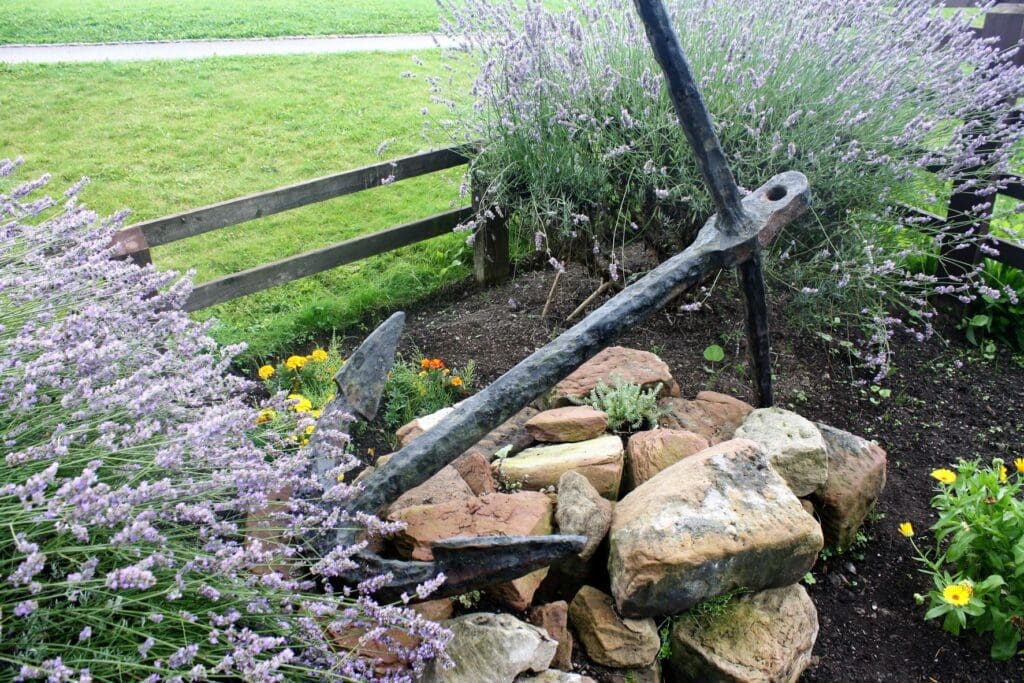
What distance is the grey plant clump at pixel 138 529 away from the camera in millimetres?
1385

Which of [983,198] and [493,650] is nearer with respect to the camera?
[493,650]

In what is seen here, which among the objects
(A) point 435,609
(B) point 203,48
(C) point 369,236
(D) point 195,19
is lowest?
(A) point 435,609

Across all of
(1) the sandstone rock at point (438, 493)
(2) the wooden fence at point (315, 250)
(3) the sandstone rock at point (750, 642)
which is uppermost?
(2) the wooden fence at point (315, 250)

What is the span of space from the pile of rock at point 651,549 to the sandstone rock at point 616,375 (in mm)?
489

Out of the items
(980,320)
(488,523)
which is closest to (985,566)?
(488,523)

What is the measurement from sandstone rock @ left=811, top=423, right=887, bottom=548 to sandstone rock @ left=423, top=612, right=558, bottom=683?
1195 mm

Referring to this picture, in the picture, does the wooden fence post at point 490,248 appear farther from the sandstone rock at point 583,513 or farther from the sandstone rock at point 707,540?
the sandstone rock at point 707,540

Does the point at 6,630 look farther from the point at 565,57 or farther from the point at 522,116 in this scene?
the point at 565,57

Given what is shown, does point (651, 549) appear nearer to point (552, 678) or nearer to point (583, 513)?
point (583, 513)

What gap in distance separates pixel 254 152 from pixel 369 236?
8.24 ft

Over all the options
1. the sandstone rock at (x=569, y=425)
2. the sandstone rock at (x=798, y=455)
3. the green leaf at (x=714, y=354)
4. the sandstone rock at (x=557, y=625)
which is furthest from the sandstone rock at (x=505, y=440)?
the green leaf at (x=714, y=354)

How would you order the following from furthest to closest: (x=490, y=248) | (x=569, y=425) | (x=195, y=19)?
1. (x=195, y=19)
2. (x=490, y=248)
3. (x=569, y=425)

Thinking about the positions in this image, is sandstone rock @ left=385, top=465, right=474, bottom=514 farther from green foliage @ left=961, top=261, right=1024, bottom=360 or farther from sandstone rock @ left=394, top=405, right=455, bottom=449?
green foliage @ left=961, top=261, right=1024, bottom=360

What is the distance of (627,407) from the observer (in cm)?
300
